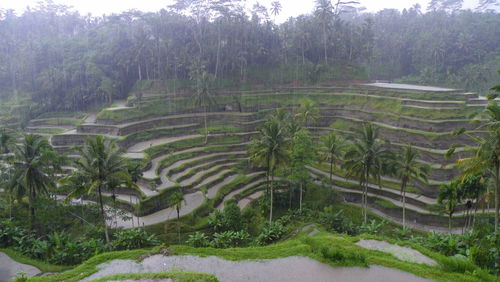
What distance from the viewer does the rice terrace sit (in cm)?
1230

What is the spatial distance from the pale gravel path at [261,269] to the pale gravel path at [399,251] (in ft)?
5.44

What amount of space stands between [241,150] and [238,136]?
79.2 inches

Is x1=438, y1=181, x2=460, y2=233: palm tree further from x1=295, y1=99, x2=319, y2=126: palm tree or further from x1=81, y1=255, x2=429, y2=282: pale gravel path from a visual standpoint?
x1=295, y1=99, x2=319, y2=126: palm tree

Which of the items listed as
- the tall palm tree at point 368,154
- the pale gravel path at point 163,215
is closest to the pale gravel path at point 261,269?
the pale gravel path at point 163,215

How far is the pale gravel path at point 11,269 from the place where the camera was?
1428 centimetres

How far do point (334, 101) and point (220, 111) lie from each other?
47.3ft

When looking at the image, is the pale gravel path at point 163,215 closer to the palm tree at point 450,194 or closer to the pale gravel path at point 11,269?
the pale gravel path at point 11,269

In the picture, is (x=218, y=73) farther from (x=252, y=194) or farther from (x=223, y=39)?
(x=252, y=194)

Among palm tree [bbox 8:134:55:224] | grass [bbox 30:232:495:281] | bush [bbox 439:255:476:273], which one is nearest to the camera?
grass [bbox 30:232:495:281]

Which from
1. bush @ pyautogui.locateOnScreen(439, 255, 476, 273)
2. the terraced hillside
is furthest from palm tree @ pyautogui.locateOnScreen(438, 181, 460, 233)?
bush @ pyautogui.locateOnScreen(439, 255, 476, 273)

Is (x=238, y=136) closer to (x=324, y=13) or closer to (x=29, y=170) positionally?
(x=29, y=170)

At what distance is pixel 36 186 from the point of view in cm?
1820

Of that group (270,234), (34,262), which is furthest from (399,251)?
(34,262)

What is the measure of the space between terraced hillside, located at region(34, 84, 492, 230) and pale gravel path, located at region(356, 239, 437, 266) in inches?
425
